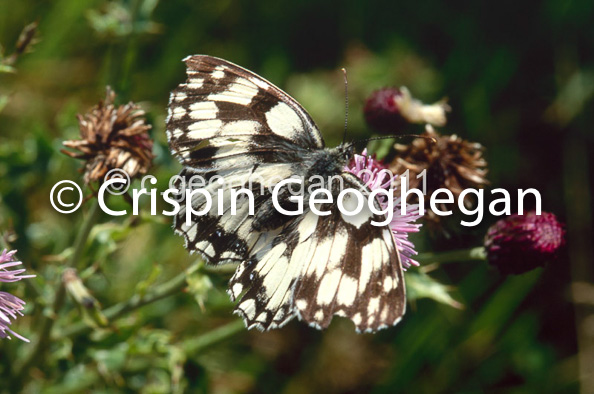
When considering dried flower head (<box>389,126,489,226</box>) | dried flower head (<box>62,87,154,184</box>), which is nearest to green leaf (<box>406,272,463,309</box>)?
dried flower head (<box>389,126,489,226</box>)

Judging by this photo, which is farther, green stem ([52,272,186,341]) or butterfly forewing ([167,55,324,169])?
green stem ([52,272,186,341])

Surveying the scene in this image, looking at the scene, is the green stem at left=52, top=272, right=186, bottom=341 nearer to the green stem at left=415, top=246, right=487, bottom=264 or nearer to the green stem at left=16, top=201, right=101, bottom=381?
the green stem at left=16, top=201, right=101, bottom=381

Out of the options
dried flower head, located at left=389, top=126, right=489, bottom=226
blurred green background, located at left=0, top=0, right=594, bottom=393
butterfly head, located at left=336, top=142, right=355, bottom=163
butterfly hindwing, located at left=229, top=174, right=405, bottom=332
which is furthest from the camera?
blurred green background, located at left=0, top=0, right=594, bottom=393

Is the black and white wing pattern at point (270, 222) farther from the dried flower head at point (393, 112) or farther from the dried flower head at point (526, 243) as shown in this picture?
the dried flower head at point (526, 243)

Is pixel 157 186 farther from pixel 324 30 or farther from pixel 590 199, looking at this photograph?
pixel 590 199

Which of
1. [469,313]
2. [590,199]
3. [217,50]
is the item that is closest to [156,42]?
[217,50]

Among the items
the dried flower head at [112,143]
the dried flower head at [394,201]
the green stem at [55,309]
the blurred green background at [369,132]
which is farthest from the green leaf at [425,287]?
the green stem at [55,309]
